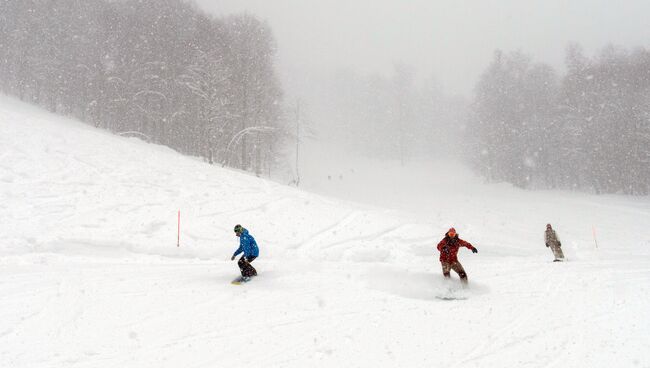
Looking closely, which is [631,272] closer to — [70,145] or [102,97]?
[70,145]

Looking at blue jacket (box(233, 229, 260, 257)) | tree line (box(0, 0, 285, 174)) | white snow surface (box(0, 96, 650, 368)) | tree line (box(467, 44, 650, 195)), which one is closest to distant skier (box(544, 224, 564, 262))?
white snow surface (box(0, 96, 650, 368))

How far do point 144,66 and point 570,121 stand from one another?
42322 mm

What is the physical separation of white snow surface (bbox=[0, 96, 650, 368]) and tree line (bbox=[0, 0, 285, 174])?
859 centimetres

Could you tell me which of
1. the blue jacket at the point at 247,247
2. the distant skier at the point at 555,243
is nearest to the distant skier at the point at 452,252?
the blue jacket at the point at 247,247

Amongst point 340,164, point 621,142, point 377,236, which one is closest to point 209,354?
point 377,236

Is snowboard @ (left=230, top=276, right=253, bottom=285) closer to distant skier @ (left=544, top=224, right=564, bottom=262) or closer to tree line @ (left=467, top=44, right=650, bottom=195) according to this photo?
distant skier @ (left=544, top=224, right=564, bottom=262)

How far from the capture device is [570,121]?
42156 millimetres

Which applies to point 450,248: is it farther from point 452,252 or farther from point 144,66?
point 144,66

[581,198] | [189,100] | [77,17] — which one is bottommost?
[581,198]

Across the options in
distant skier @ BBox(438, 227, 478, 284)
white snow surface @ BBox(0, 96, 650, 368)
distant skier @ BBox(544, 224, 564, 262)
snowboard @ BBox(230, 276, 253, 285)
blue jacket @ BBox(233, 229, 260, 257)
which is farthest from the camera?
distant skier @ BBox(544, 224, 564, 262)

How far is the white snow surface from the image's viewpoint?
6.50m

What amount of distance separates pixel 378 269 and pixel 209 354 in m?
7.53

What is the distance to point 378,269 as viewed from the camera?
12.9 metres

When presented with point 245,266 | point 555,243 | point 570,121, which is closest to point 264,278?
point 245,266
